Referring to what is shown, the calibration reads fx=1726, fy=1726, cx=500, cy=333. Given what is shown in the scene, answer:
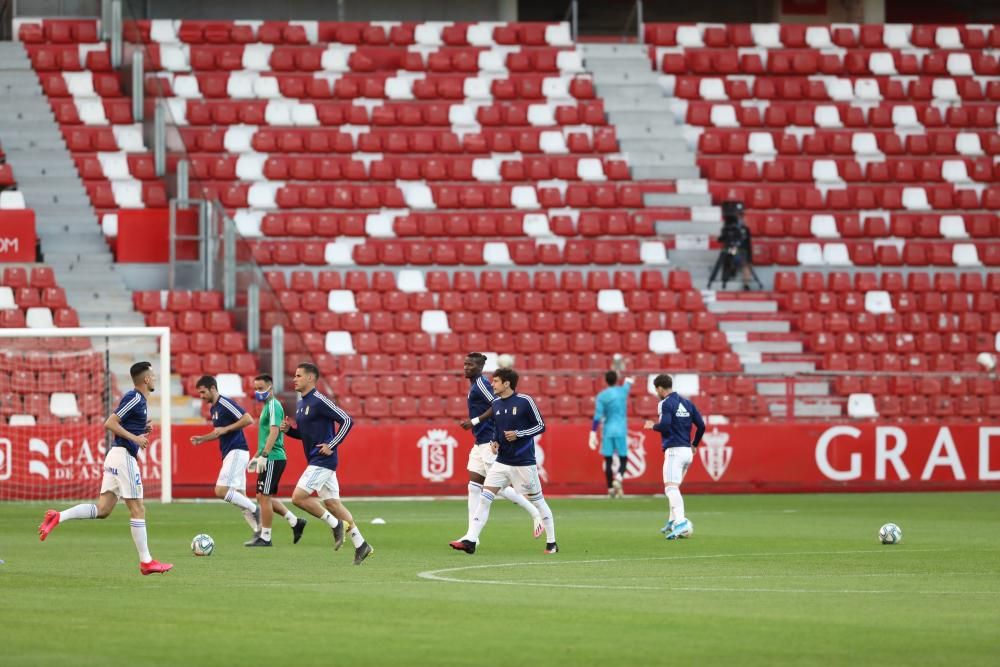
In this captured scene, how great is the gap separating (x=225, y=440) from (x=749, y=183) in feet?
68.1

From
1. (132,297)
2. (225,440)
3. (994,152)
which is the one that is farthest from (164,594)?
(994,152)

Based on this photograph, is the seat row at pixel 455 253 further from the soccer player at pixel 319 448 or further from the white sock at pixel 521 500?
the soccer player at pixel 319 448

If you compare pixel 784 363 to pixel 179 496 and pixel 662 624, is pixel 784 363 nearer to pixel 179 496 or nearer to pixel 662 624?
pixel 179 496

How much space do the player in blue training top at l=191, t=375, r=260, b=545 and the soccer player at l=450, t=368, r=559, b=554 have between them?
113 inches

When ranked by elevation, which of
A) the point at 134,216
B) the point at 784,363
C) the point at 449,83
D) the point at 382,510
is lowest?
the point at 382,510

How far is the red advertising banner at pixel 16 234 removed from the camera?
32.9m

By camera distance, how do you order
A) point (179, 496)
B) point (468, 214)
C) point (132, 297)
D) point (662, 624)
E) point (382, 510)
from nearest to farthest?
point (662, 624)
point (382, 510)
point (179, 496)
point (132, 297)
point (468, 214)

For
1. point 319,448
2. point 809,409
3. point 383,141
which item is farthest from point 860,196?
point 319,448

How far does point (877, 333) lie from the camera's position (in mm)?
34938

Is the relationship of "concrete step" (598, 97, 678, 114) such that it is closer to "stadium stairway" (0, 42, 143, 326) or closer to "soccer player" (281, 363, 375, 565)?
"stadium stairway" (0, 42, 143, 326)

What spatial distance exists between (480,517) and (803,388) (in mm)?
14267

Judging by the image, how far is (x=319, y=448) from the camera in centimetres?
1727

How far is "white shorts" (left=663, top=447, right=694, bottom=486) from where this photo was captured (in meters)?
20.4

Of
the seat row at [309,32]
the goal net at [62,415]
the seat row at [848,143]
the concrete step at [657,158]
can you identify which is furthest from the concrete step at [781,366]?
the goal net at [62,415]
